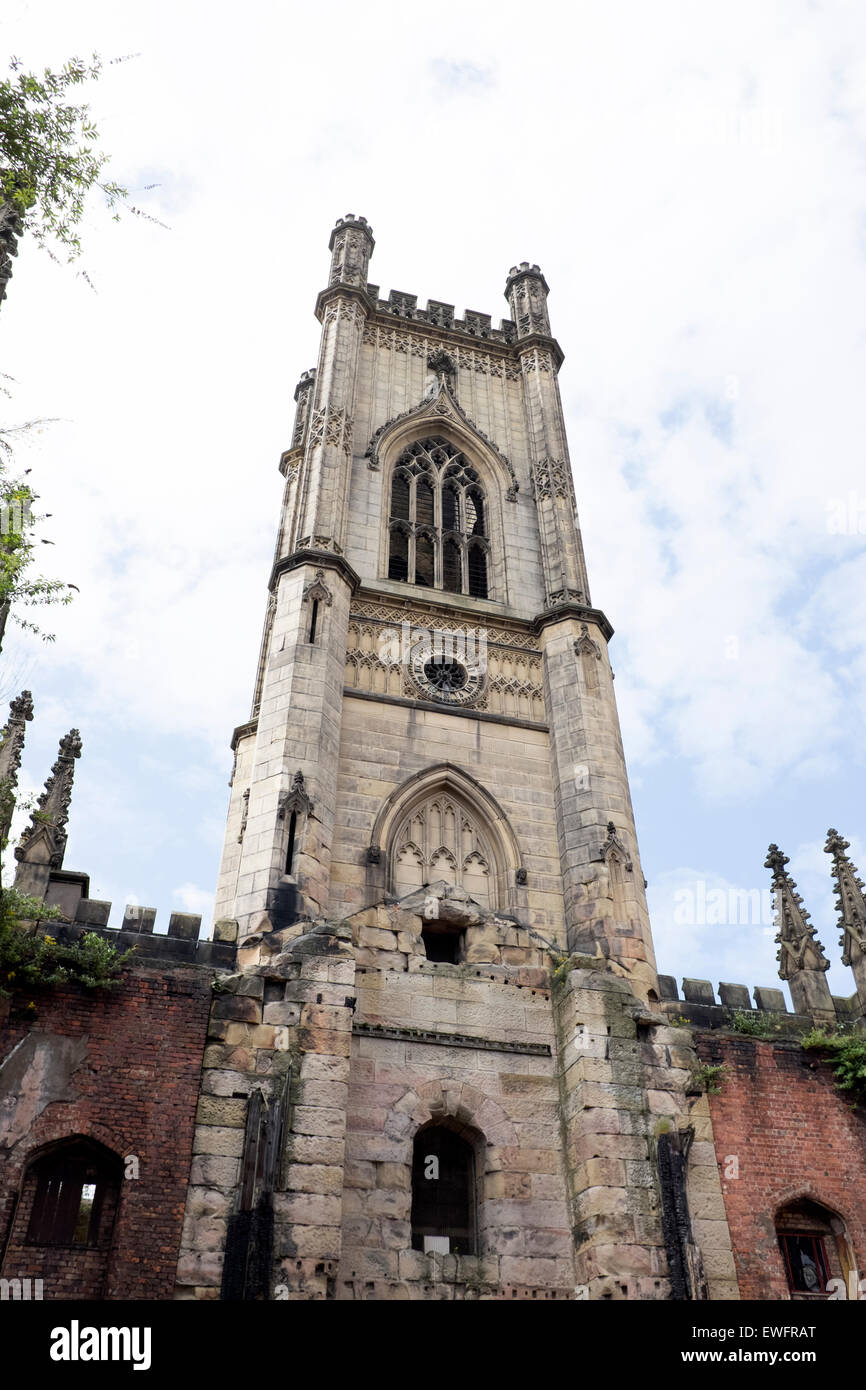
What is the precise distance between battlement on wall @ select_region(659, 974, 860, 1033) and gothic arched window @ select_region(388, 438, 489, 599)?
9676 mm

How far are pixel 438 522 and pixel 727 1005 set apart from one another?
1229 centimetres

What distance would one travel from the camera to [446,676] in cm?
2002

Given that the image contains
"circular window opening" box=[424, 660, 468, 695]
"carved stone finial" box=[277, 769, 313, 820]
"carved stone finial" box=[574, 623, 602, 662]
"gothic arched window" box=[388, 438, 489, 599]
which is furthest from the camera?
"gothic arched window" box=[388, 438, 489, 599]

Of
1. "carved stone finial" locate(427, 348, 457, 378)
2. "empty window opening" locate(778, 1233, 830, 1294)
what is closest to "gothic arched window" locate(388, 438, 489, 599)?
"carved stone finial" locate(427, 348, 457, 378)

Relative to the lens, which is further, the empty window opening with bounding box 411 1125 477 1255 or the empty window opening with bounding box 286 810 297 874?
the empty window opening with bounding box 286 810 297 874

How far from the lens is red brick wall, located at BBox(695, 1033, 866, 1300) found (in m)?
13.5

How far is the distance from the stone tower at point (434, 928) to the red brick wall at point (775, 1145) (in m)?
0.55

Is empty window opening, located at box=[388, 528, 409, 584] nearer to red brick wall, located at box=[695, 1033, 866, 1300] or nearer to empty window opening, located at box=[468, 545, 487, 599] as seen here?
empty window opening, located at box=[468, 545, 487, 599]

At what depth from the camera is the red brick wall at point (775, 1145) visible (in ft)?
44.3

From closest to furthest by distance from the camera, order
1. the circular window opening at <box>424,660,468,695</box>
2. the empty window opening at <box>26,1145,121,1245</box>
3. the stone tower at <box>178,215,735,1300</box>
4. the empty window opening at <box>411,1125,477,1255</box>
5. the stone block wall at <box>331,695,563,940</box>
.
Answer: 1. the empty window opening at <box>26,1145,121,1245</box>
2. the stone tower at <box>178,215,735,1300</box>
3. the empty window opening at <box>411,1125,477,1255</box>
4. the stone block wall at <box>331,695,563,940</box>
5. the circular window opening at <box>424,660,468,695</box>

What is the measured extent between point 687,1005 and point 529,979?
279cm

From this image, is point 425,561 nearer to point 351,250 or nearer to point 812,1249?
point 351,250

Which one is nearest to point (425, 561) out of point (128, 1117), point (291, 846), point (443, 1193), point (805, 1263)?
point (291, 846)
